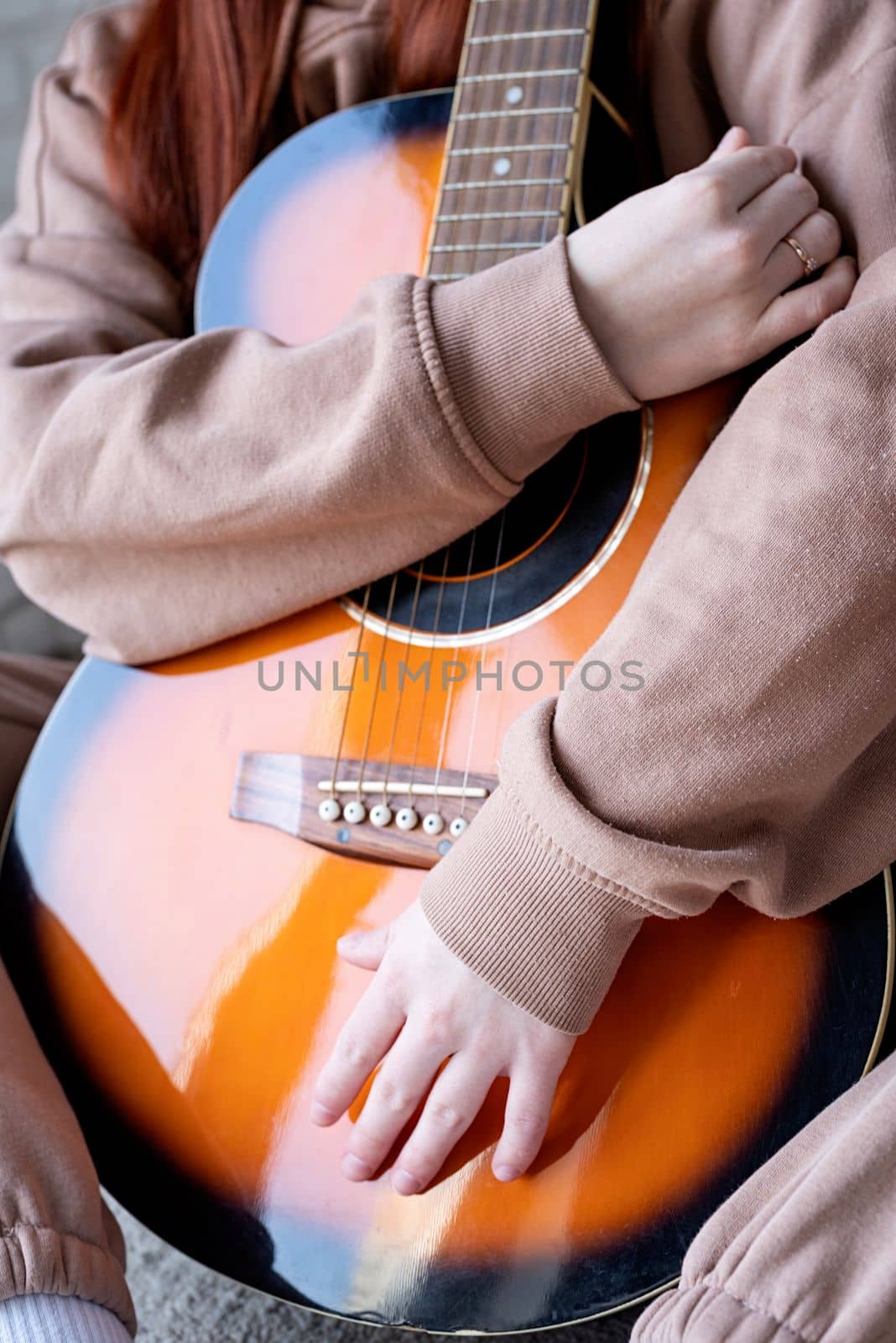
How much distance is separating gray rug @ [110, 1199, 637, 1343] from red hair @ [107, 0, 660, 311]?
726mm

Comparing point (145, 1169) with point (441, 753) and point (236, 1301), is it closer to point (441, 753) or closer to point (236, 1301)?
point (236, 1301)

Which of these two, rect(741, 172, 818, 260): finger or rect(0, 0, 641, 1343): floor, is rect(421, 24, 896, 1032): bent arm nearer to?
rect(741, 172, 818, 260): finger

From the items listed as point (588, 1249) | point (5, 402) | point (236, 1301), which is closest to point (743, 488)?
point (588, 1249)

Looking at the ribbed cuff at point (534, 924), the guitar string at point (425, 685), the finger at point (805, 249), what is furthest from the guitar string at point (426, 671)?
the finger at point (805, 249)

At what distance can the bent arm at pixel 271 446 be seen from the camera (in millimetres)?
621

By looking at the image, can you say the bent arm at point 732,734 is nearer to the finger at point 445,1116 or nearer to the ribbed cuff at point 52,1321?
the finger at point 445,1116

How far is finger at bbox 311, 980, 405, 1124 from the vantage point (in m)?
0.57

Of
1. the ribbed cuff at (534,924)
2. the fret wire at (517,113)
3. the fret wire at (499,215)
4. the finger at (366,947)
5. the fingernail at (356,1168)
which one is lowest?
the fingernail at (356,1168)

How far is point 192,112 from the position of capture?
901mm

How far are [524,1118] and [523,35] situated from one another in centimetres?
66

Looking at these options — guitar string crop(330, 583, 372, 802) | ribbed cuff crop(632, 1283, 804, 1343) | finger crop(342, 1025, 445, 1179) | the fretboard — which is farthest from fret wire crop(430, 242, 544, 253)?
ribbed cuff crop(632, 1283, 804, 1343)

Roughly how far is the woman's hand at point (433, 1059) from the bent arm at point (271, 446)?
22 cm

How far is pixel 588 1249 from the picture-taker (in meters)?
0.55

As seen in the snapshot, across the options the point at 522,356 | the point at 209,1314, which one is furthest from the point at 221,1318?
the point at 522,356
